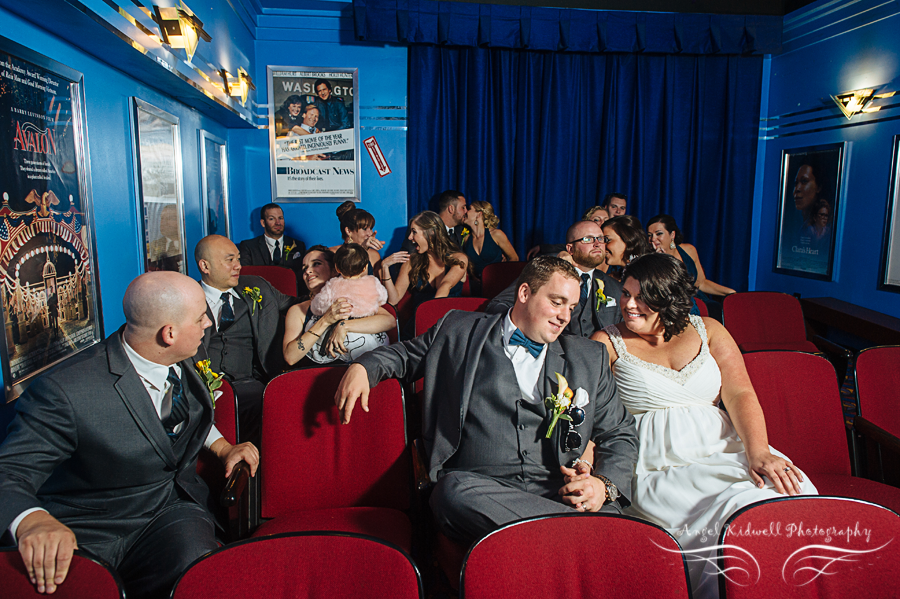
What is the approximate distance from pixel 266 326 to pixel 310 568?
94.3 inches

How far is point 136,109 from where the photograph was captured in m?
3.27

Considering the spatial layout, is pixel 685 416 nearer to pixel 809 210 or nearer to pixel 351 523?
pixel 351 523

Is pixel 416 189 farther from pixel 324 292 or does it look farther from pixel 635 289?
pixel 635 289

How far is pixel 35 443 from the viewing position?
4.87 feet

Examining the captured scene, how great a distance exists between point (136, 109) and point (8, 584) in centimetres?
296

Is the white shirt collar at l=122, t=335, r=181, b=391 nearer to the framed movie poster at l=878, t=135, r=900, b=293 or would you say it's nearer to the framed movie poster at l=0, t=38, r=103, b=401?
the framed movie poster at l=0, t=38, r=103, b=401

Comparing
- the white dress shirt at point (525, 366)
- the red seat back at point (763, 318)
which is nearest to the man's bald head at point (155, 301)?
the white dress shirt at point (525, 366)

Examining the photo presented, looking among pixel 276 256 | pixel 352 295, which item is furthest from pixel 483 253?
pixel 352 295

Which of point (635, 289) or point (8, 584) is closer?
point (8, 584)

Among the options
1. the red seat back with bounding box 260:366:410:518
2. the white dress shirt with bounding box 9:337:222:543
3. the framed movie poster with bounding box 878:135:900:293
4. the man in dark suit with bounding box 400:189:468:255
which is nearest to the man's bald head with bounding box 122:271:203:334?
the white dress shirt with bounding box 9:337:222:543

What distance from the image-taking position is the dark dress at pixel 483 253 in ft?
18.6

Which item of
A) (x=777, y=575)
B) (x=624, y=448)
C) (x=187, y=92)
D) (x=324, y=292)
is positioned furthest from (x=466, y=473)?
(x=187, y=92)

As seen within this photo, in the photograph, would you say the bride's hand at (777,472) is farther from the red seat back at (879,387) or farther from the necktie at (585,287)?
the necktie at (585,287)

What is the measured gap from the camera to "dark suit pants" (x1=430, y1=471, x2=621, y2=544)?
1.68 meters
